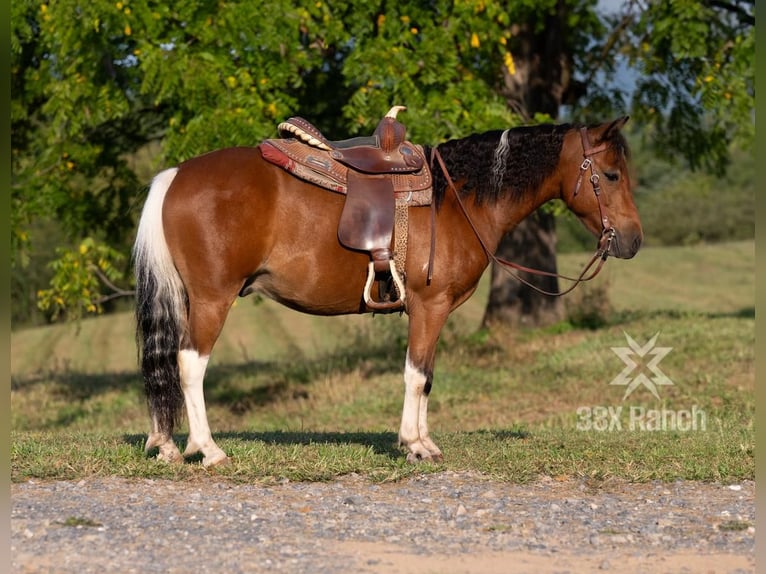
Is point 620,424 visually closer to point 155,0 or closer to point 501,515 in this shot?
point 501,515

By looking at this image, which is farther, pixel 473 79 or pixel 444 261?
pixel 473 79

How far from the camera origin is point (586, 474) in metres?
7.20

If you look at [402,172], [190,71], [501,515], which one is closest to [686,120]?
[190,71]

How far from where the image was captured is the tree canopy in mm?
12570

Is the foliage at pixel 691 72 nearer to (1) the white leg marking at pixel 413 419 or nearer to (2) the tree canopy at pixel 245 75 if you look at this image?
(2) the tree canopy at pixel 245 75

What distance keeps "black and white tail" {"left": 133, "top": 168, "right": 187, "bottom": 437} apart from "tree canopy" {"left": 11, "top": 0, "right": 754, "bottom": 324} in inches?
205

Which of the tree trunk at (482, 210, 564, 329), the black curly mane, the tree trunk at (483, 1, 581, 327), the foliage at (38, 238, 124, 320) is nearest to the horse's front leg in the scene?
the black curly mane

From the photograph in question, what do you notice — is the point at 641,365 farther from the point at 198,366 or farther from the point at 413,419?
the point at 198,366

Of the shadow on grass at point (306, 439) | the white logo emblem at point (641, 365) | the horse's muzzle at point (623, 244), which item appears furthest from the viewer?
the white logo emblem at point (641, 365)

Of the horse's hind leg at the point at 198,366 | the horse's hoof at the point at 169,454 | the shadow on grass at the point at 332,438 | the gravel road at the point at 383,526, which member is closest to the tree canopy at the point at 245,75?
the shadow on grass at the point at 332,438

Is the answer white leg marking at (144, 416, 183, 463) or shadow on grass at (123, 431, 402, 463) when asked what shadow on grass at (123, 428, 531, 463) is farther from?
white leg marking at (144, 416, 183, 463)

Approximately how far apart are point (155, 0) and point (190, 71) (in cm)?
118

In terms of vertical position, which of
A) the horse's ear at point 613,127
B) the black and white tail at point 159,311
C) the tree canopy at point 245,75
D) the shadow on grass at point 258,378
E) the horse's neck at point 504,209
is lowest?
the shadow on grass at point 258,378

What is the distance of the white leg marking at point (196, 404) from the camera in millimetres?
7093
